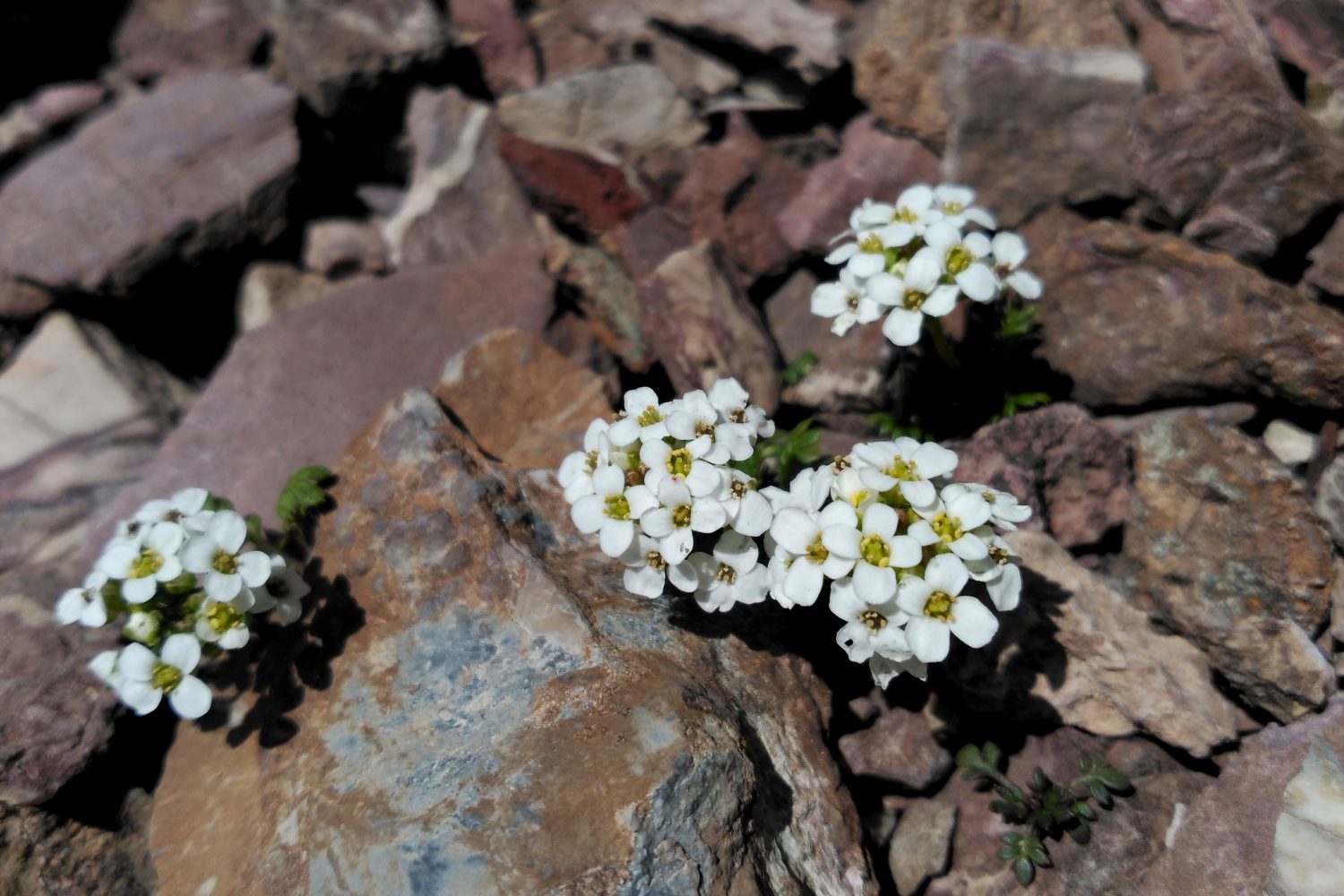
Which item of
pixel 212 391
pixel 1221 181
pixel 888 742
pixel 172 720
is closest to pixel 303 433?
pixel 212 391

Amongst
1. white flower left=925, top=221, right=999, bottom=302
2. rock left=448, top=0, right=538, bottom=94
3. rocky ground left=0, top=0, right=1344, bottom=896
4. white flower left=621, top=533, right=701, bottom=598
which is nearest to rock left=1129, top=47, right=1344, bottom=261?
rocky ground left=0, top=0, right=1344, bottom=896

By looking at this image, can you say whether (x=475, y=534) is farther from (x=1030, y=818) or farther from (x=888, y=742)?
(x=1030, y=818)

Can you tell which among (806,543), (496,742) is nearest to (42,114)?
(496,742)

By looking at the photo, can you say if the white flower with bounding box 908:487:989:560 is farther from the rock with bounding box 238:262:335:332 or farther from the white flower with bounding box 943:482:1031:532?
the rock with bounding box 238:262:335:332

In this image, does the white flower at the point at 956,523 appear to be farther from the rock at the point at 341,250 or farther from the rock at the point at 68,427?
the rock at the point at 341,250

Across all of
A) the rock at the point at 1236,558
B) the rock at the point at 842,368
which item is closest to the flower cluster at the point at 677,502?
the rock at the point at 842,368

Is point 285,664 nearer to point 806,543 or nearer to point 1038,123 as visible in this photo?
point 806,543
